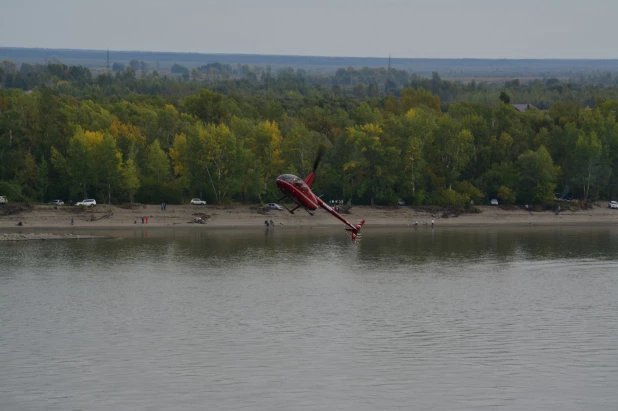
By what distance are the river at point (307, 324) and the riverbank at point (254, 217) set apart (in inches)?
265

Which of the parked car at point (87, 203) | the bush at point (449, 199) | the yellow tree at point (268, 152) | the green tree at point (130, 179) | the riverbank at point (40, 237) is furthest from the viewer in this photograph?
the bush at point (449, 199)

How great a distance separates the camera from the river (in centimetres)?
4284

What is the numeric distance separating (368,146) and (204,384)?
5540cm

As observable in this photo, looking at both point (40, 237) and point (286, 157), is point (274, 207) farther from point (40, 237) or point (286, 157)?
point (40, 237)

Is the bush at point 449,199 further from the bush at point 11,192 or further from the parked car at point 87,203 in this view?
the bush at point 11,192

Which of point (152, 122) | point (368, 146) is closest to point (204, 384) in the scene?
point (368, 146)

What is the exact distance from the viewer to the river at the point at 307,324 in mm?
42844

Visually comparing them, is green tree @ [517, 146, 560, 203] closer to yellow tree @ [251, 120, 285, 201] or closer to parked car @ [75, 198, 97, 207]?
yellow tree @ [251, 120, 285, 201]

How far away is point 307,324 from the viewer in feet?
179

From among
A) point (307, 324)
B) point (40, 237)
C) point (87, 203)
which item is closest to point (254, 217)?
point (87, 203)

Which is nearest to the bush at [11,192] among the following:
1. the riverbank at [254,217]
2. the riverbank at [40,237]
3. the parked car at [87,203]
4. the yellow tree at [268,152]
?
the riverbank at [254,217]

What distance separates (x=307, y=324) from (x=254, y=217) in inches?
1534

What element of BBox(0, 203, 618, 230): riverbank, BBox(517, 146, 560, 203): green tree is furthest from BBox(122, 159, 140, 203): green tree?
BBox(517, 146, 560, 203): green tree

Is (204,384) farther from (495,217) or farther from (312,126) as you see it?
(312,126)
